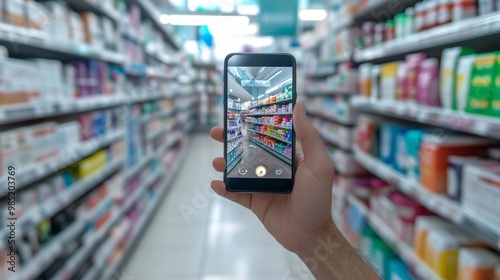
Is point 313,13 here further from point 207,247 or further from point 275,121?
point 275,121

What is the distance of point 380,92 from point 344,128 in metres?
1.18

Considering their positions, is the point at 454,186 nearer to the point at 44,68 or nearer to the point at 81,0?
the point at 44,68

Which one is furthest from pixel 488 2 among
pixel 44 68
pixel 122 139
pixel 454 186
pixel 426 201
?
pixel 122 139

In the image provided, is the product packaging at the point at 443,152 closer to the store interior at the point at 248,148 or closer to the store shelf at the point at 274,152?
the store interior at the point at 248,148

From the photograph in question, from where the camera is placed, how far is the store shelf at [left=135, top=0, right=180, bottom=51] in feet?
13.2

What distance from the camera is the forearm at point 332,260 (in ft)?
3.08

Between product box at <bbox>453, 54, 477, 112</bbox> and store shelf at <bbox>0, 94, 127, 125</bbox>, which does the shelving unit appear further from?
product box at <bbox>453, 54, 477, 112</bbox>

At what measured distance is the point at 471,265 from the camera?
4.37 ft

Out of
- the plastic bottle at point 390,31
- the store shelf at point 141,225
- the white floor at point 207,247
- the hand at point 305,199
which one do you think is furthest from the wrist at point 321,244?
the store shelf at point 141,225

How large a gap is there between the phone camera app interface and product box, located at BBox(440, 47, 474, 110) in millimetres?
866

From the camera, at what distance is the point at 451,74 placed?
4.94 feet

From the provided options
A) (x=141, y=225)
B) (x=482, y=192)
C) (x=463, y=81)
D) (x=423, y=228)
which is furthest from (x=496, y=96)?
(x=141, y=225)

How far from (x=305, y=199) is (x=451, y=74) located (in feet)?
3.21

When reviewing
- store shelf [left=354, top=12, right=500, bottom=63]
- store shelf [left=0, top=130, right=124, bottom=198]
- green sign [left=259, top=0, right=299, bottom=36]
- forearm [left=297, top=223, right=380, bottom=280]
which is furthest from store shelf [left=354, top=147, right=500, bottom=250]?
green sign [left=259, top=0, right=299, bottom=36]
